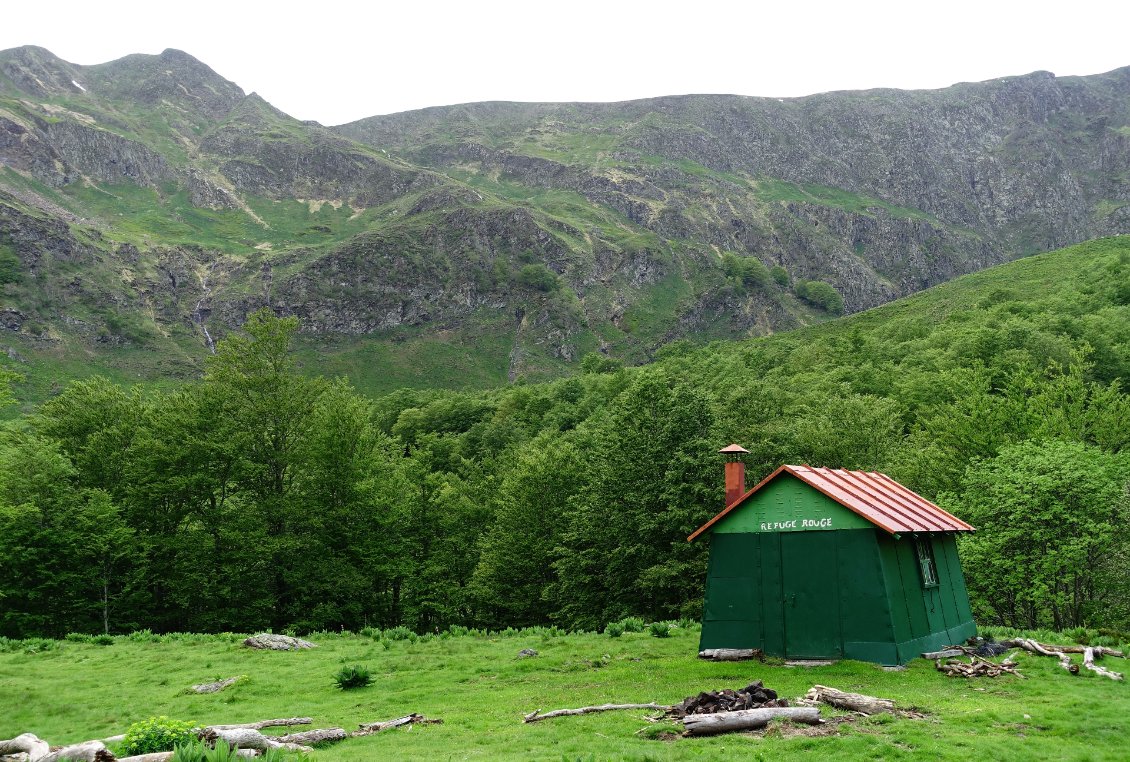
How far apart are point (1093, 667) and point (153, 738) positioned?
24770 mm

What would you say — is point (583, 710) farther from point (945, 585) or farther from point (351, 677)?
point (945, 585)

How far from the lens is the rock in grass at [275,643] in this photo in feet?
97.4

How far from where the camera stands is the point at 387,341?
198 m

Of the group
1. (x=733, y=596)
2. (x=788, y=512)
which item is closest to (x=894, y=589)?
(x=788, y=512)

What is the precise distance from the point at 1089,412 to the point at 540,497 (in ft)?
127

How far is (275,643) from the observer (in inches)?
1182

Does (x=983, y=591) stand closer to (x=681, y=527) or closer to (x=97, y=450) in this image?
(x=681, y=527)

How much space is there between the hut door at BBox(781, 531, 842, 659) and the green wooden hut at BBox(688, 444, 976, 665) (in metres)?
0.03

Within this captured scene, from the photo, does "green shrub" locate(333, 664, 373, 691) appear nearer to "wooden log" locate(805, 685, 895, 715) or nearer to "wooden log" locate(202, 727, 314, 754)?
"wooden log" locate(202, 727, 314, 754)

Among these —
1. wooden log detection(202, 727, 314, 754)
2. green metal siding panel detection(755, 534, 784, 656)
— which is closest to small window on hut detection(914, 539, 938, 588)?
green metal siding panel detection(755, 534, 784, 656)

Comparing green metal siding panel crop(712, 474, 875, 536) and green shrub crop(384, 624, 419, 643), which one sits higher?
green metal siding panel crop(712, 474, 875, 536)

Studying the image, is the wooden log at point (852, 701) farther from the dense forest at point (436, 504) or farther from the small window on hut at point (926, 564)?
the dense forest at point (436, 504)

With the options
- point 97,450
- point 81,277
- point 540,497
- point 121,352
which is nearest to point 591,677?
point 540,497

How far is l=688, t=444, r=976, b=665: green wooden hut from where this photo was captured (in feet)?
73.4
